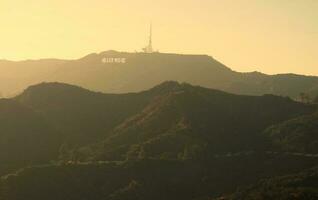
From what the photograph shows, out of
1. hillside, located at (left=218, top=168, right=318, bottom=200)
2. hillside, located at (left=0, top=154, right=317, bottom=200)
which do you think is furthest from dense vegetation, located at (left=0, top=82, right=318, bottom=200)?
hillside, located at (left=218, top=168, right=318, bottom=200)

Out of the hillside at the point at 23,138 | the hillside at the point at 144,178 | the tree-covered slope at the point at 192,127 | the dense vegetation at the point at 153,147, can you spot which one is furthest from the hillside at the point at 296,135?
the hillside at the point at 23,138

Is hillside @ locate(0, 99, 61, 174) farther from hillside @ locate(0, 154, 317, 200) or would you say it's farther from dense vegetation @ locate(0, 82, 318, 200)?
hillside @ locate(0, 154, 317, 200)

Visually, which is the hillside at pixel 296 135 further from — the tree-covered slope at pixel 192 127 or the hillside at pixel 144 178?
the hillside at pixel 144 178

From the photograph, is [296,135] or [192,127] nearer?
[296,135]

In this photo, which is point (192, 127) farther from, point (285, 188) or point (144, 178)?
point (285, 188)

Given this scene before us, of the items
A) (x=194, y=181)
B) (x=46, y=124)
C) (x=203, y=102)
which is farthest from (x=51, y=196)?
(x=203, y=102)

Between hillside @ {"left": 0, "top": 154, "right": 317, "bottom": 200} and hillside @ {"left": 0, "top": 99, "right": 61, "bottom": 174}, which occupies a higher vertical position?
hillside @ {"left": 0, "top": 99, "right": 61, "bottom": 174}

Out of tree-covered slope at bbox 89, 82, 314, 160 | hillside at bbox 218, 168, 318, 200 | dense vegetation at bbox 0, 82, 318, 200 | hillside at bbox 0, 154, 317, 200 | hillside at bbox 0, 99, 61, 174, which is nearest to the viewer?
hillside at bbox 218, 168, 318, 200

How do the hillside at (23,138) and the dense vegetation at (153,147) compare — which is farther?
the hillside at (23,138)

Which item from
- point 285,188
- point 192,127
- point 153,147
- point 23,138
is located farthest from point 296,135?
point 23,138

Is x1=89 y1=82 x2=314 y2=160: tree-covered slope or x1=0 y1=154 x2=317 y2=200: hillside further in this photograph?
x1=89 y1=82 x2=314 y2=160: tree-covered slope

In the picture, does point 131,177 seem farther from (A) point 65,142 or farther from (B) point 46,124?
(B) point 46,124
